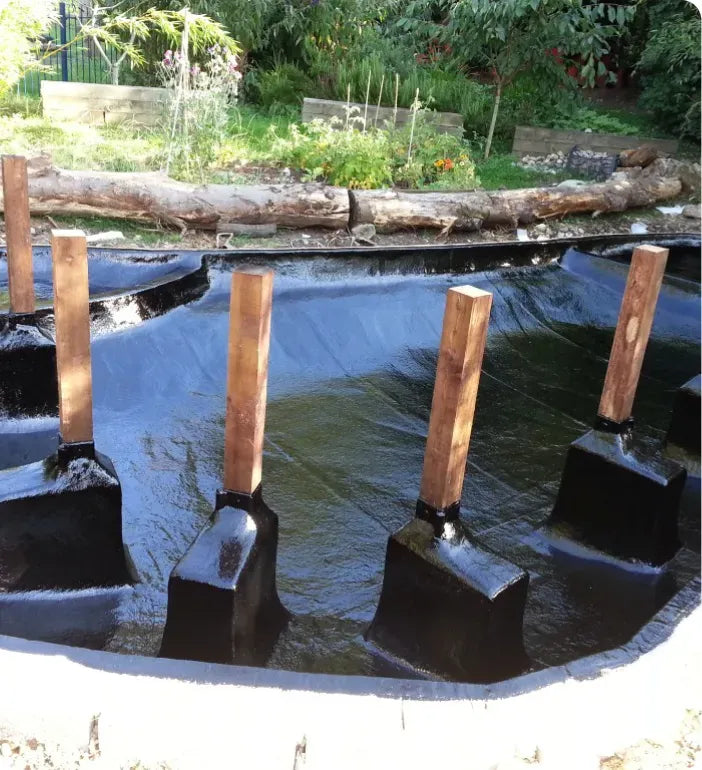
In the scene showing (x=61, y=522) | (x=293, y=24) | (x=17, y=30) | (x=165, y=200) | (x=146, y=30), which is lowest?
(x=61, y=522)

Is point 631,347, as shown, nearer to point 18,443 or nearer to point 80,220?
point 18,443

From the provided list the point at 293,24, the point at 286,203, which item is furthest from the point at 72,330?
the point at 293,24

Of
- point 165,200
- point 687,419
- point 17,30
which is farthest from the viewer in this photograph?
point 17,30

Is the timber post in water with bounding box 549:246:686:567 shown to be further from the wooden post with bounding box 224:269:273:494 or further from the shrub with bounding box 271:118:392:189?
the shrub with bounding box 271:118:392:189

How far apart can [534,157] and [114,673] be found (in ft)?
28.1

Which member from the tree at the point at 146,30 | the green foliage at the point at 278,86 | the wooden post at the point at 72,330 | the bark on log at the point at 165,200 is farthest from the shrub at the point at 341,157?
the wooden post at the point at 72,330

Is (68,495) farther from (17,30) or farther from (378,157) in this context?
(17,30)

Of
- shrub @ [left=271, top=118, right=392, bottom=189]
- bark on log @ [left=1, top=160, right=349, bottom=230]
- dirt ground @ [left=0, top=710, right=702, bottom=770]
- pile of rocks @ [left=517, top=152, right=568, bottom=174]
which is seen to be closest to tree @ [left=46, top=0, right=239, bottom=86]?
shrub @ [left=271, top=118, right=392, bottom=189]

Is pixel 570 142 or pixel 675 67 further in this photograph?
pixel 570 142

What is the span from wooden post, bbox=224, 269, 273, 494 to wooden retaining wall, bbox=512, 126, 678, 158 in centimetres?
792

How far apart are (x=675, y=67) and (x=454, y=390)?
27.9 feet

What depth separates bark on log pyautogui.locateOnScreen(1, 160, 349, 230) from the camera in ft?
18.1

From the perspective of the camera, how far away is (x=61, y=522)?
8.04 feet

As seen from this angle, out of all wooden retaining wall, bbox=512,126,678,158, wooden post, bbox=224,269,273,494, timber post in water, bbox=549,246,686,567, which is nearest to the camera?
wooden post, bbox=224,269,273,494
